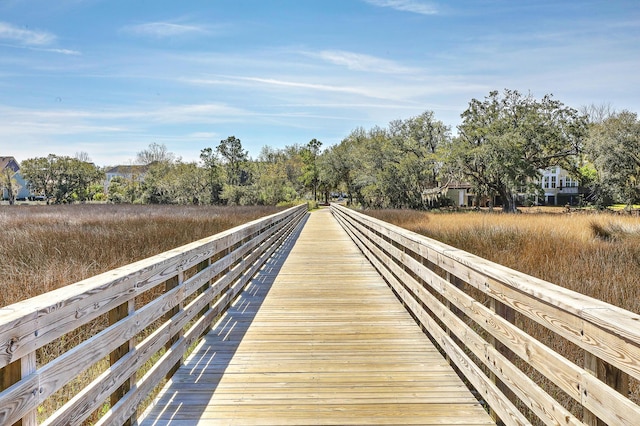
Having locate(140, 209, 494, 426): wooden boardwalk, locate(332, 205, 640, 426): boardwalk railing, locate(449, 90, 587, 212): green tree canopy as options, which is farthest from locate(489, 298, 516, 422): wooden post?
locate(449, 90, 587, 212): green tree canopy

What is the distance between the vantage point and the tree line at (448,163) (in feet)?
82.4

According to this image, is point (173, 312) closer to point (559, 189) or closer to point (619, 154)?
point (619, 154)

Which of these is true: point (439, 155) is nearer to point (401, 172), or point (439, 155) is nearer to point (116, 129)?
point (401, 172)

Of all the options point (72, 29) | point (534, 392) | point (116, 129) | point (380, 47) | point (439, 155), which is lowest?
point (534, 392)

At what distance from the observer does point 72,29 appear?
18.6 meters

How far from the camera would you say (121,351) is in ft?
8.14

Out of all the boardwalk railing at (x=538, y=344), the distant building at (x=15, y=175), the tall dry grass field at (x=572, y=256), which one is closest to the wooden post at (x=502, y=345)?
the boardwalk railing at (x=538, y=344)

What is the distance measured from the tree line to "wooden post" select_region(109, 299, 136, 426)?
28.0m

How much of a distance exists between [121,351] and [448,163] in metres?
30.0

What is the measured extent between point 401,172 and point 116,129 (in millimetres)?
67333

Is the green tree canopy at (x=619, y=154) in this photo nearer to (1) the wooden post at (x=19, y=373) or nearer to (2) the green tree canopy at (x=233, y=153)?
(1) the wooden post at (x=19, y=373)

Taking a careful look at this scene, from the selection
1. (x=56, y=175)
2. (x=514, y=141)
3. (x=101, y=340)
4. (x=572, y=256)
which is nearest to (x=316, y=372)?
(x=101, y=340)

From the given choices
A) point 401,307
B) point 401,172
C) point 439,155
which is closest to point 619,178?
point 439,155

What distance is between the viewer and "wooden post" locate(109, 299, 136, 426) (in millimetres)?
2428
